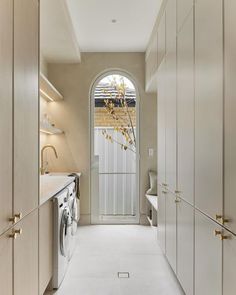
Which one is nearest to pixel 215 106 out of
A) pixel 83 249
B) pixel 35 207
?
pixel 35 207

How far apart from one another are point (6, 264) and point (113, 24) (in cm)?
336

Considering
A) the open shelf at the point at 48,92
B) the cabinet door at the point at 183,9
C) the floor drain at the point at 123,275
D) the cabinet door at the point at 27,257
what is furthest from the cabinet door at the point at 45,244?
→ the cabinet door at the point at 183,9

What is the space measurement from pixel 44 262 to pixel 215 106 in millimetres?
1761

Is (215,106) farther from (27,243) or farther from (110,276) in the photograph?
(110,276)

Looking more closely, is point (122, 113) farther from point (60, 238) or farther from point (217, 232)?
point (217, 232)

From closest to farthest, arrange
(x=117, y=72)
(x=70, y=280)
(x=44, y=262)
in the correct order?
(x=44, y=262) < (x=70, y=280) < (x=117, y=72)

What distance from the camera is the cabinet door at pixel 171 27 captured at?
8.83ft

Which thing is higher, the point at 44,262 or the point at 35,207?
the point at 35,207

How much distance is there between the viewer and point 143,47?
4.88 metres

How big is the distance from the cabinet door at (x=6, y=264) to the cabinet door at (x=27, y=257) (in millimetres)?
81

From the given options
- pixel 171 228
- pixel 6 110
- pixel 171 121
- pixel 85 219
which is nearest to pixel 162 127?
pixel 171 121

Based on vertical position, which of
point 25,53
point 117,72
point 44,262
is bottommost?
point 44,262

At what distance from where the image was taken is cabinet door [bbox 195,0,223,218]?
1.54 m

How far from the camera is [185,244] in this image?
2303mm
